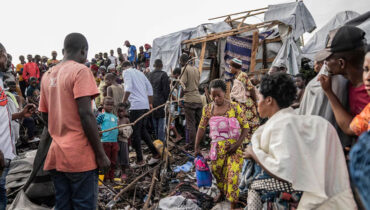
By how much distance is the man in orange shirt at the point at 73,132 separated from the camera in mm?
1991

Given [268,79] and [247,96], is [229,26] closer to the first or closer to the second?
[247,96]

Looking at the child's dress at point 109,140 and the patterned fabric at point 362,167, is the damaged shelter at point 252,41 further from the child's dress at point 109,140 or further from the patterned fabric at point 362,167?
the patterned fabric at point 362,167

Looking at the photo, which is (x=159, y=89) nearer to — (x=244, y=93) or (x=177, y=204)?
(x=244, y=93)

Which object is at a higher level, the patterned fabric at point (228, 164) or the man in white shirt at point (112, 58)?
the man in white shirt at point (112, 58)

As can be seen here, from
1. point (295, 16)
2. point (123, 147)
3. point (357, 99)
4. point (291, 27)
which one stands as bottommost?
point (123, 147)

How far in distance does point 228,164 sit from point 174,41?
24.5 feet

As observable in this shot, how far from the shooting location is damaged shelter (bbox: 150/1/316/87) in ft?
25.0

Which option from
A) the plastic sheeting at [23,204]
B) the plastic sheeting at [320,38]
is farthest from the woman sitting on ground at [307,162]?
the plastic sheeting at [320,38]

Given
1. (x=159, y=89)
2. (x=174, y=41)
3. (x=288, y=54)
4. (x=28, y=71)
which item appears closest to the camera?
(x=159, y=89)

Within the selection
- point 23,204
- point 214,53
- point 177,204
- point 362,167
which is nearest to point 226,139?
point 177,204

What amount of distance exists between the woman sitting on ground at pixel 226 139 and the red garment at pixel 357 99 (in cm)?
183

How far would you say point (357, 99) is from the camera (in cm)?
173

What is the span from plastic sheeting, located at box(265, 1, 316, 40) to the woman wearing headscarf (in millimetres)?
3861

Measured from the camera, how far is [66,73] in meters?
2.01
